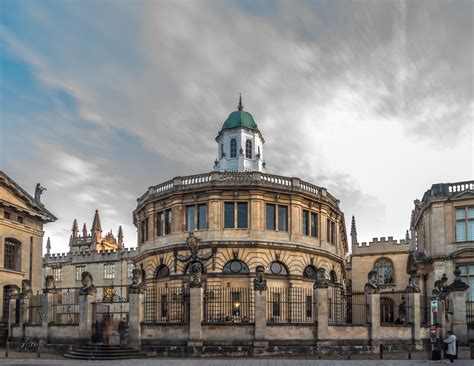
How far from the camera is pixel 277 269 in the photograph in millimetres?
42969

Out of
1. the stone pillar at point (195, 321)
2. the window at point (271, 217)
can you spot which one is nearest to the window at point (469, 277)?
the window at point (271, 217)

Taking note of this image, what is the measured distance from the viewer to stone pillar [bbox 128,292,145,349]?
99.1 ft

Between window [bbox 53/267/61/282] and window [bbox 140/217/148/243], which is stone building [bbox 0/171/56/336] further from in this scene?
window [bbox 53/267/61/282]

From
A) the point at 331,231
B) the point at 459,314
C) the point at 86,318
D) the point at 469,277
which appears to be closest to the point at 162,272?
the point at 86,318

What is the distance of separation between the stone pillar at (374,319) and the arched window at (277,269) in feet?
36.9

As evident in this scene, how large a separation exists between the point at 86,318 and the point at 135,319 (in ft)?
9.56

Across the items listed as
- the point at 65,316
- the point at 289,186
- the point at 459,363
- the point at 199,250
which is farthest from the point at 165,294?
the point at 459,363

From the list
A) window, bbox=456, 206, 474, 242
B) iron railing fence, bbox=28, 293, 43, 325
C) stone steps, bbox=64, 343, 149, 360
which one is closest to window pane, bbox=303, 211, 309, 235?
window, bbox=456, 206, 474, 242

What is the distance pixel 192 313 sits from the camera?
97.2 feet

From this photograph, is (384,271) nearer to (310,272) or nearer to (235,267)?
(310,272)

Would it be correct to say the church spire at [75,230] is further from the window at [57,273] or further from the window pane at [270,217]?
the window pane at [270,217]

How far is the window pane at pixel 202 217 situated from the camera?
142 feet

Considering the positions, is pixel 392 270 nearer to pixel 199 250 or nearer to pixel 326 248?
pixel 326 248

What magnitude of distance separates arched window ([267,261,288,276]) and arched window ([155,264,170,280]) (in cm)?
774
